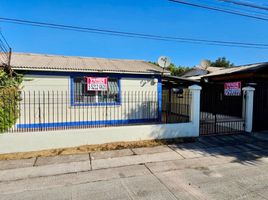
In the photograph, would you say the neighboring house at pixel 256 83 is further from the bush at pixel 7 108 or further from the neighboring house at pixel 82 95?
the bush at pixel 7 108

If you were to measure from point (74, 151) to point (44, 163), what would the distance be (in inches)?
43.0

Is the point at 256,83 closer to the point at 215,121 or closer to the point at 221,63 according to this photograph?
the point at 215,121

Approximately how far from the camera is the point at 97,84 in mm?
9844

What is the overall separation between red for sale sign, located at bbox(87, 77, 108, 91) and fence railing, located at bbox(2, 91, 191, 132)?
44 centimetres

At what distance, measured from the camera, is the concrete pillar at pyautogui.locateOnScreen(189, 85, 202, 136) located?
7742mm

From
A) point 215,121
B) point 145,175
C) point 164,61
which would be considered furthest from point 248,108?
point 145,175

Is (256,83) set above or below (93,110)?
above

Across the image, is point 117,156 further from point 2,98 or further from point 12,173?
point 2,98

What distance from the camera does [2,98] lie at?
6.23 meters

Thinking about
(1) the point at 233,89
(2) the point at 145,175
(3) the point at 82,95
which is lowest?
(2) the point at 145,175

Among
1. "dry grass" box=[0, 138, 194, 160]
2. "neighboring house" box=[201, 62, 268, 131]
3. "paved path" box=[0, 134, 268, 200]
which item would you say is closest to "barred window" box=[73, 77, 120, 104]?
"dry grass" box=[0, 138, 194, 160]

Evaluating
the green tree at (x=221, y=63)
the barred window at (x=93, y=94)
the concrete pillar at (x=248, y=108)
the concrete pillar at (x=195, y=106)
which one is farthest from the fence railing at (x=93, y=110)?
the green tree at (x=221, y=63)

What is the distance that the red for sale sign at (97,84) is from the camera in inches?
383

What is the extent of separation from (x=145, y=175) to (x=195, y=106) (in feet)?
13.5
